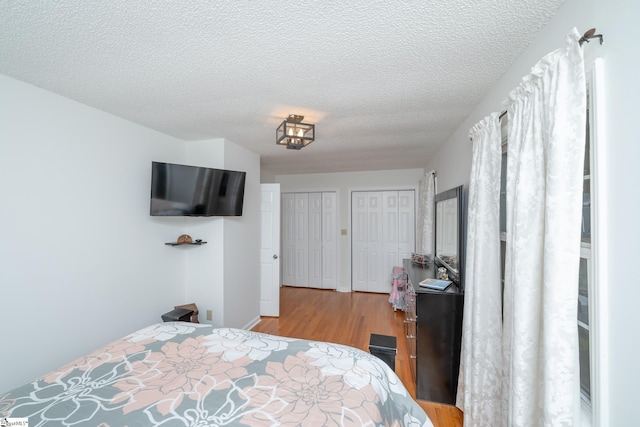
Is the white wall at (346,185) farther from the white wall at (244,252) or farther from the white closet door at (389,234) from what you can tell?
the white wall at (244,252)

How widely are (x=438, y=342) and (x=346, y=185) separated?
3.42 m

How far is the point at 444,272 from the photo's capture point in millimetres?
2404

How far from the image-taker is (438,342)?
6.37ft

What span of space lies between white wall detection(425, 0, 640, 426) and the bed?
763mm

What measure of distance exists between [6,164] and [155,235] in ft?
3.91

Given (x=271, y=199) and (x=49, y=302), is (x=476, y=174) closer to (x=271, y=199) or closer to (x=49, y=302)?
(x=271, y=199)

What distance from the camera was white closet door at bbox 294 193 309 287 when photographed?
17.0 feet

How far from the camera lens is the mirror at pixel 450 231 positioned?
211 centimetres

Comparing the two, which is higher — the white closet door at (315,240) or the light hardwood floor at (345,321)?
the white closet door at (315,240)

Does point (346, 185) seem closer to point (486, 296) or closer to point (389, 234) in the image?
point (389, 234)

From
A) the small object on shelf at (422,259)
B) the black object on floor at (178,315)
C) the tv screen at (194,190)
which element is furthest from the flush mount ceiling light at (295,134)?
the small object on shelf at (422,259)

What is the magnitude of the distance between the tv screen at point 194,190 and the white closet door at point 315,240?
2445 millimetres

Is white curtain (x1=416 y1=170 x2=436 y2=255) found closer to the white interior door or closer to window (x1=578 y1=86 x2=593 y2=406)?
the white interior door

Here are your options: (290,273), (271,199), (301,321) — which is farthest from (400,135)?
(290,273)
